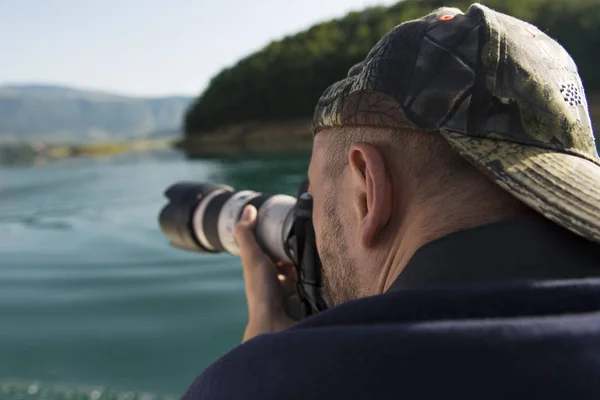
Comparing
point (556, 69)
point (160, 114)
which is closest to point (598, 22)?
point (556, 69)

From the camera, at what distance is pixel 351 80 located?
575 mm

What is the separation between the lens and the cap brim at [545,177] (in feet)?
1.34

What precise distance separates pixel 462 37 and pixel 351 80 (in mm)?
125

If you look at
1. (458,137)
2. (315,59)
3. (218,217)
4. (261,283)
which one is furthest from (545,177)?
(315,59)

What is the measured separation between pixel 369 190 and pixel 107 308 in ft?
4.32

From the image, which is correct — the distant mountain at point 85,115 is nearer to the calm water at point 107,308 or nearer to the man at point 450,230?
the calm water at point 107,308

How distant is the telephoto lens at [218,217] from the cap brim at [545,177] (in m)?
0.52

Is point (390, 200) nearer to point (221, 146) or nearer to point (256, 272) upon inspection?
point (256, 272)

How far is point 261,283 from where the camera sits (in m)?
0.96

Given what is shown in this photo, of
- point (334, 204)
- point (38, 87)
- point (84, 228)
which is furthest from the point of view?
Result: point (38, 87)

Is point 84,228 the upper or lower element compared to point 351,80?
lower

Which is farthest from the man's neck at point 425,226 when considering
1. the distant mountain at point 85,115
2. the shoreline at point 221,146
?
the distant mountain at point 85,115

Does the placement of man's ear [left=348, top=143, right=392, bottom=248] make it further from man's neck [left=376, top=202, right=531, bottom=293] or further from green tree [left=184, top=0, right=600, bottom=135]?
green tree [left=184, top=0, right=600, bottom=135]

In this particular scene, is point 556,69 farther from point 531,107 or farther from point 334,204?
point 334,204
